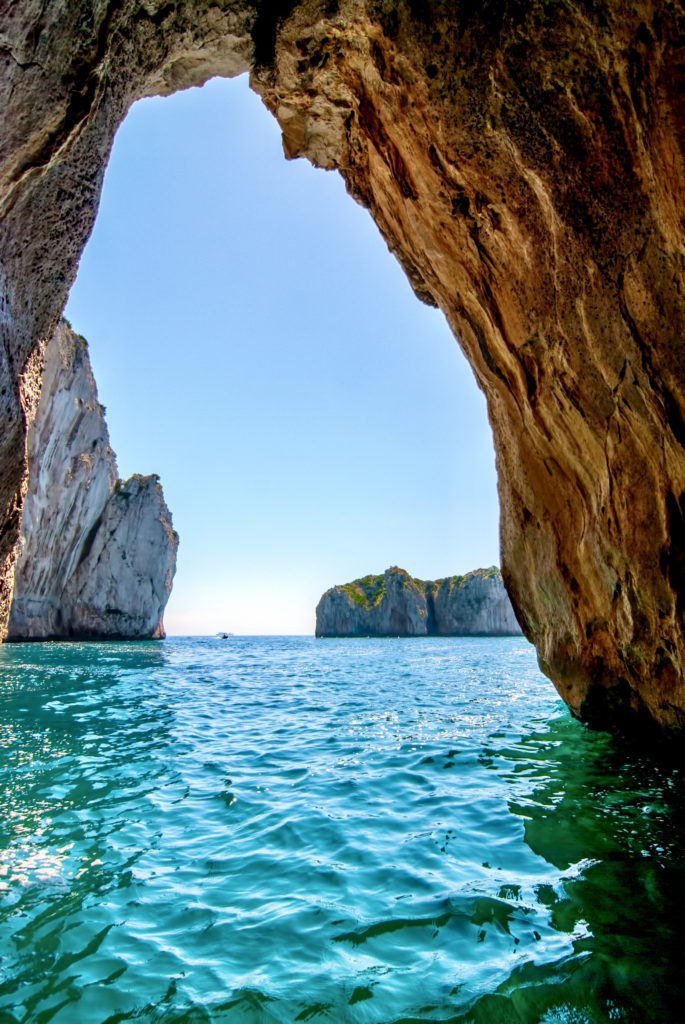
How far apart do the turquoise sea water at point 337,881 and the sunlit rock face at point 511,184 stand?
247 centimetres

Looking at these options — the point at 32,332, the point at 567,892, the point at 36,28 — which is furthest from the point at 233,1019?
the point at 36,28

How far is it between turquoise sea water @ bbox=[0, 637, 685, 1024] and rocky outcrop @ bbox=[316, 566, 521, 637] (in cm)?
8385

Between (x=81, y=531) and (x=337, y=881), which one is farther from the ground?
(x=81, y=531)

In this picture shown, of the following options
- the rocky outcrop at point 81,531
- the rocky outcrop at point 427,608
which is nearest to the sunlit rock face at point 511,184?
the rocky outcrop at point 81,531

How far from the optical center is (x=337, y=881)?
4133 mm

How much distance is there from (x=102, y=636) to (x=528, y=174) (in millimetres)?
56390

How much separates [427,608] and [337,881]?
313 feet

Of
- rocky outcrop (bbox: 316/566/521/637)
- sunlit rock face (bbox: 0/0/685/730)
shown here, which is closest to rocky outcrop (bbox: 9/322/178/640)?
sunlit rock face (bbox: 0/0/685/730)

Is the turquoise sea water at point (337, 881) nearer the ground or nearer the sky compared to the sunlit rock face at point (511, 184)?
nearer the ground

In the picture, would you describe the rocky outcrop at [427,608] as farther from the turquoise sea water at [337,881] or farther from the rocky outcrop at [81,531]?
the turquoise sea water at [337,881]

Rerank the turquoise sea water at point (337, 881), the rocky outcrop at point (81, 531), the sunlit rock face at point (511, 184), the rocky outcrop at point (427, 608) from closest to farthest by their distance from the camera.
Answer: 1. the turquoise sea water at point (337, 881)
2. the sunlit rock face at point (511, 184)
3. the rocky outcrop at point (81, 531)
4. the rocky outcrop at point (427, 608)

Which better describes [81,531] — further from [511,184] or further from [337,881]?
[511,184]

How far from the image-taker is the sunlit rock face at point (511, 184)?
345 centimetres

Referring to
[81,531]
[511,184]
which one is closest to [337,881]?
[511,184]
